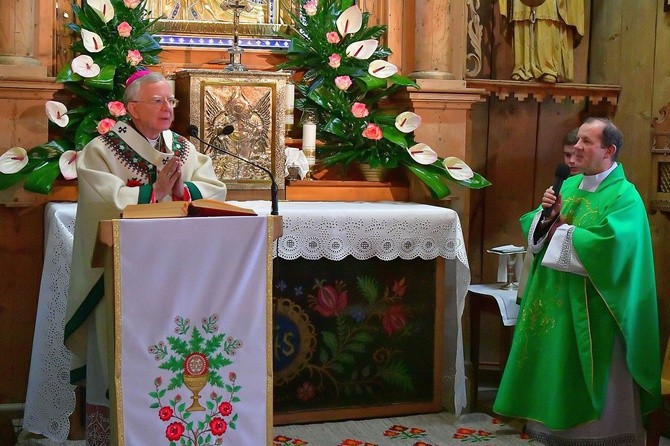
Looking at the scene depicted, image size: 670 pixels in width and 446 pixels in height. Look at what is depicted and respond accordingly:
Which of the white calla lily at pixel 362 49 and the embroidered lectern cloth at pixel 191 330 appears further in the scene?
the white calla lily at pixel 362 49

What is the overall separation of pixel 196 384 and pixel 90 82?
7.16ft

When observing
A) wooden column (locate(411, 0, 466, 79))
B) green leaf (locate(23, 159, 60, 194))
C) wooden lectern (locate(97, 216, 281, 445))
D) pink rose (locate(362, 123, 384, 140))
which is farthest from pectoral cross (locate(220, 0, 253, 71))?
wooden lectern (locate(97, 216, 281, 445))

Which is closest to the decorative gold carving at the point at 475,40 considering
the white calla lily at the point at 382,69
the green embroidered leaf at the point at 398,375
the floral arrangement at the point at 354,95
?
the floral arrangement at the point at 354,95

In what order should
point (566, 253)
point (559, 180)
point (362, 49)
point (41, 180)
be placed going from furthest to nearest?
point (362, 49)
point (41, 180)
point (559, 180)
point (566, 253)

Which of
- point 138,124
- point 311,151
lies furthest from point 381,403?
point 138,124

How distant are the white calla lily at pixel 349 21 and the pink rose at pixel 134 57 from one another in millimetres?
1117

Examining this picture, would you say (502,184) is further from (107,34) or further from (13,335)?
(13,335)

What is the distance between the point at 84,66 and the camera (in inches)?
195

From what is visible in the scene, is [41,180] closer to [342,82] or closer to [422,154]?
[342,82]

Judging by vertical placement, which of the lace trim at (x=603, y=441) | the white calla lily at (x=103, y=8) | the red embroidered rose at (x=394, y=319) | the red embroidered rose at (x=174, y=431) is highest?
the white calla lily at (x=103, y=8)

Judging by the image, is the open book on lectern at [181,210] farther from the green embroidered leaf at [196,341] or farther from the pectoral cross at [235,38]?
the pectoral cross at [235,38]

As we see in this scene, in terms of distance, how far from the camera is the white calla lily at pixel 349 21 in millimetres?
5422

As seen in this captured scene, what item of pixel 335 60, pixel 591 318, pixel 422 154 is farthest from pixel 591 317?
pixel 335 60

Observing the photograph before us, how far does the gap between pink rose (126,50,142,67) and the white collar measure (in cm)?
230
